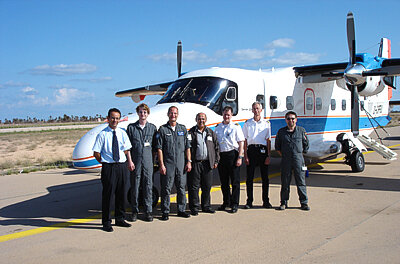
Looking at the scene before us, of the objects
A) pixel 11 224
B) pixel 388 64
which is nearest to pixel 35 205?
pixel 11 224

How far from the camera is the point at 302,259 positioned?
439 cm

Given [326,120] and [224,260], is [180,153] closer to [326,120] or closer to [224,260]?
[224,260]

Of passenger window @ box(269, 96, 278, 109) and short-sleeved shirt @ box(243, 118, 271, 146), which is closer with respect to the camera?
short-sleeved shirt @ box(243, 118, 271, 146)

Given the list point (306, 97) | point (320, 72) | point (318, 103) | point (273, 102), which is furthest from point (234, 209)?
point (318, 103)

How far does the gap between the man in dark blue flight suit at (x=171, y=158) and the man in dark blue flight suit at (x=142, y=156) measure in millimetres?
168

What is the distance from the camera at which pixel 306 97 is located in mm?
11164

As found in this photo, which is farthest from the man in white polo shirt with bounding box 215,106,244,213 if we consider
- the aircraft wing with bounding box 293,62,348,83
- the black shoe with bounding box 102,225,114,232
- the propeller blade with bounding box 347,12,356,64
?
the propeller blade with bounding box 347,12,356,64

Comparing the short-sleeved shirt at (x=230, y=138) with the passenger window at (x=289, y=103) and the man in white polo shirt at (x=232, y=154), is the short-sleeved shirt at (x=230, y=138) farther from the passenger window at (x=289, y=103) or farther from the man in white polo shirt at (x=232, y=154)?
the passenger window at (x=289, y=103)

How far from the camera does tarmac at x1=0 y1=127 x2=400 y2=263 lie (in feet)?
15.0

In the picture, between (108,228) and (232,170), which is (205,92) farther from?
(108,228)

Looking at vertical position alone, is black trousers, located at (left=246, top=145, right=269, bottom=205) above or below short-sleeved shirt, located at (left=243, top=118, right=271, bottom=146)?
below

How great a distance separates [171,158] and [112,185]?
3.57ft

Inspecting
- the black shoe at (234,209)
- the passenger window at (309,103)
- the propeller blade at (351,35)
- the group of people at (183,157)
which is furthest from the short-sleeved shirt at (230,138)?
the propeller blade at (351,35)

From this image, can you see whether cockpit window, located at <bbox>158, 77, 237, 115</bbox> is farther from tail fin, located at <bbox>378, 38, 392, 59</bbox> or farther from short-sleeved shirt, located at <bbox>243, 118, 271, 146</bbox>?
tail fin, located at <bbox>378, 38, 392, 59</bbox>
